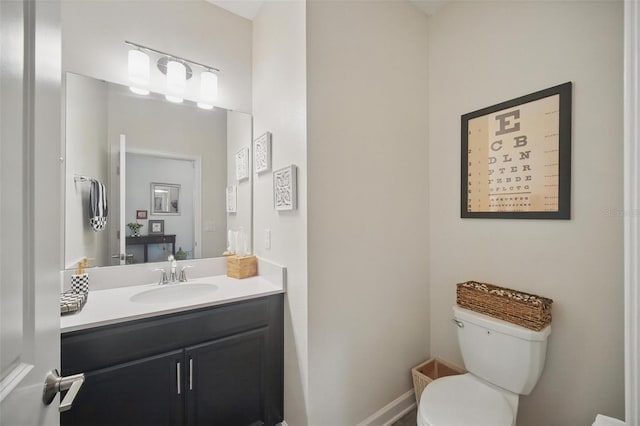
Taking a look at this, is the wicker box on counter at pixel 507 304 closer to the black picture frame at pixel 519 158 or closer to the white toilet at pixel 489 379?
the white toilet at pixel 489 379

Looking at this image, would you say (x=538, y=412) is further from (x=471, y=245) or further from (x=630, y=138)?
(x=630, y=138)

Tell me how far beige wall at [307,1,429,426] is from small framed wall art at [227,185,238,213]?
85 centimetres

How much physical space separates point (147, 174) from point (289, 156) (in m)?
0.95

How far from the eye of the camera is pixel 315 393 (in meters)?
1.35

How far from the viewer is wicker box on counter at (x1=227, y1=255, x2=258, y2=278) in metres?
1.77

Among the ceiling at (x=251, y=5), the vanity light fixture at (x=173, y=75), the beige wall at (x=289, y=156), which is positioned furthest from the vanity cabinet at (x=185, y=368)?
the ceiling at (x=251, y=5)

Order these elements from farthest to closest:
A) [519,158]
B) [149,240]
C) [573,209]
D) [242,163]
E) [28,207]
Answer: [242,163] → [149,240] → [519,158] → [573,209] → [28,207]

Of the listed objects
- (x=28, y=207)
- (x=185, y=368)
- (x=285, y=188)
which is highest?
(x=285, y=188)

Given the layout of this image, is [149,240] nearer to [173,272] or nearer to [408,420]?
[173,272]

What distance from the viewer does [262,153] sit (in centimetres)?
175

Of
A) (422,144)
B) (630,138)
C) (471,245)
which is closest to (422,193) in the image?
(422,144)

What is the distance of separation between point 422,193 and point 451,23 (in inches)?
44.4

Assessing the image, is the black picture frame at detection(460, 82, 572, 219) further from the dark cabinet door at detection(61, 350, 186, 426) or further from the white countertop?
the dark cabinet door at detection(61, 350, 186, 426)

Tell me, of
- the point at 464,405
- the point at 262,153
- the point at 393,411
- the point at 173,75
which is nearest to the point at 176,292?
the point at 262,153
